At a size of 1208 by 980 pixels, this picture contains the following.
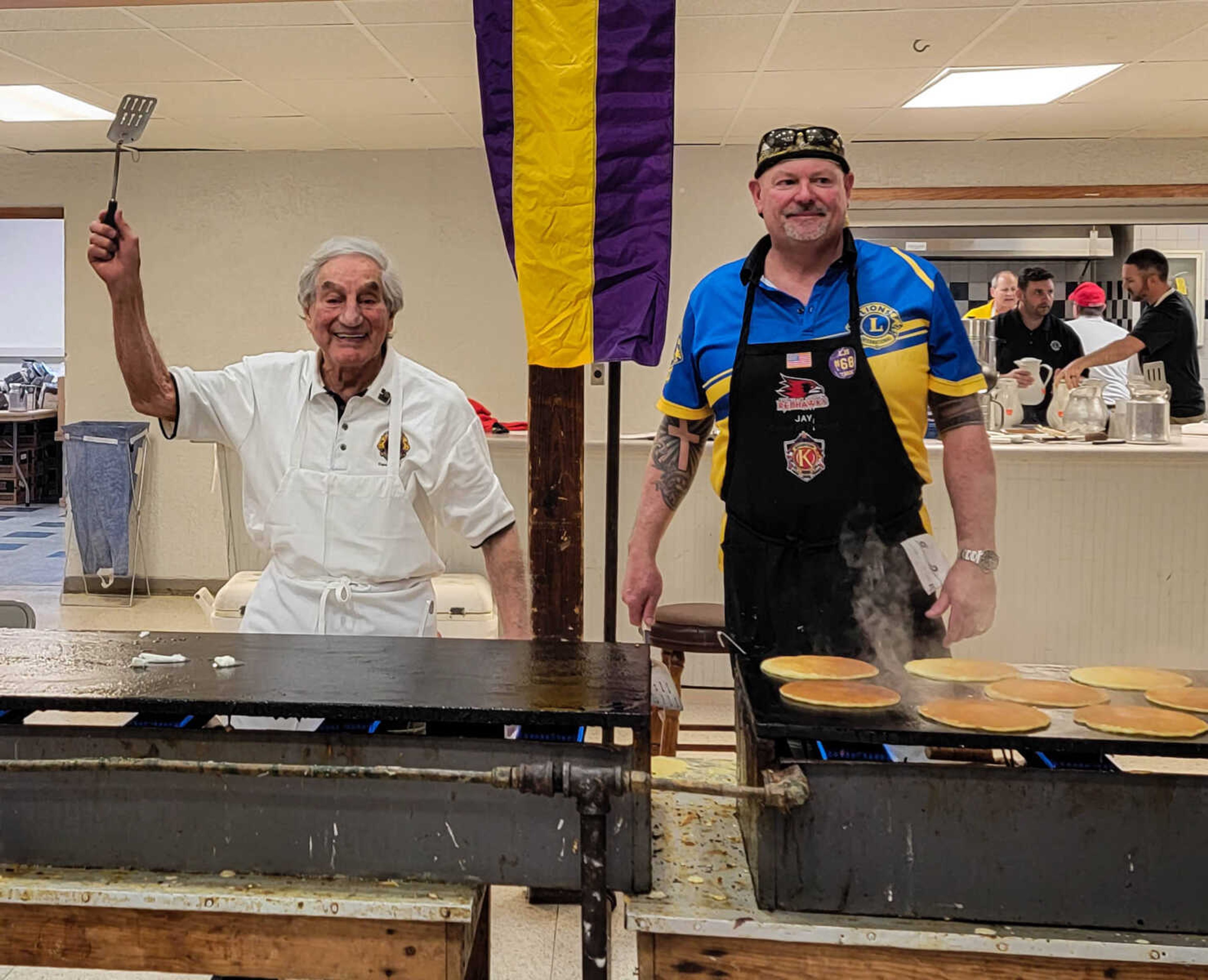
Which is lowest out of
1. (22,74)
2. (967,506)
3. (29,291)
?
(967,506)

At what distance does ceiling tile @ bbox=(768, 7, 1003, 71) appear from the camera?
4324 millimetres

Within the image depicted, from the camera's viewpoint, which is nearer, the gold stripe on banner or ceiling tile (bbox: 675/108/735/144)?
the gold stripe on banner

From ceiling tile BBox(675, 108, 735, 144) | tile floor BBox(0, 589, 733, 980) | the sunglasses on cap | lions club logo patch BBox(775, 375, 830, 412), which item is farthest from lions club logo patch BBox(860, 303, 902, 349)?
ceiling tile BBox(675, 108, 735, 144)

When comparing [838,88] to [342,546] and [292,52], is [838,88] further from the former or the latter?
[342,546]

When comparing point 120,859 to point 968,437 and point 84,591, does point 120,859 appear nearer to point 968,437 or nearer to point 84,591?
point 968,437

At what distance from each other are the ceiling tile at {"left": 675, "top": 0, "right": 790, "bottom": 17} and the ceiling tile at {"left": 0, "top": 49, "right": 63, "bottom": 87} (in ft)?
9.59

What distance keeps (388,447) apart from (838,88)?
404 cm

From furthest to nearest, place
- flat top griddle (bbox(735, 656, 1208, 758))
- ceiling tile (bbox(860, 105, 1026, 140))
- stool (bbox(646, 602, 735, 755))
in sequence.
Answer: ceiling tile (bbox(860, 105, 1026, 140))
stool (bbox(646, 602, 735, 755))
flat top griddle (bbox(735, 656, 1208, 758))

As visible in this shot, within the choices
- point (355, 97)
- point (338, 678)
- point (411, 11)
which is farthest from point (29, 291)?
point (338, 678)

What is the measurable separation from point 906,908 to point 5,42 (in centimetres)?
497

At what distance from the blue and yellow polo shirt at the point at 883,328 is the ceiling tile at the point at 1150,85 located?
143 inches

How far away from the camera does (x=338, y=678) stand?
1661 mm

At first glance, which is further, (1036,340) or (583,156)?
(1036,340)

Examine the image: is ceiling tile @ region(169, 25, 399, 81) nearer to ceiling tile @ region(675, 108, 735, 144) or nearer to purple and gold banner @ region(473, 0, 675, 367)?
ceiling tile @ region(675, 108, 735, 144)
